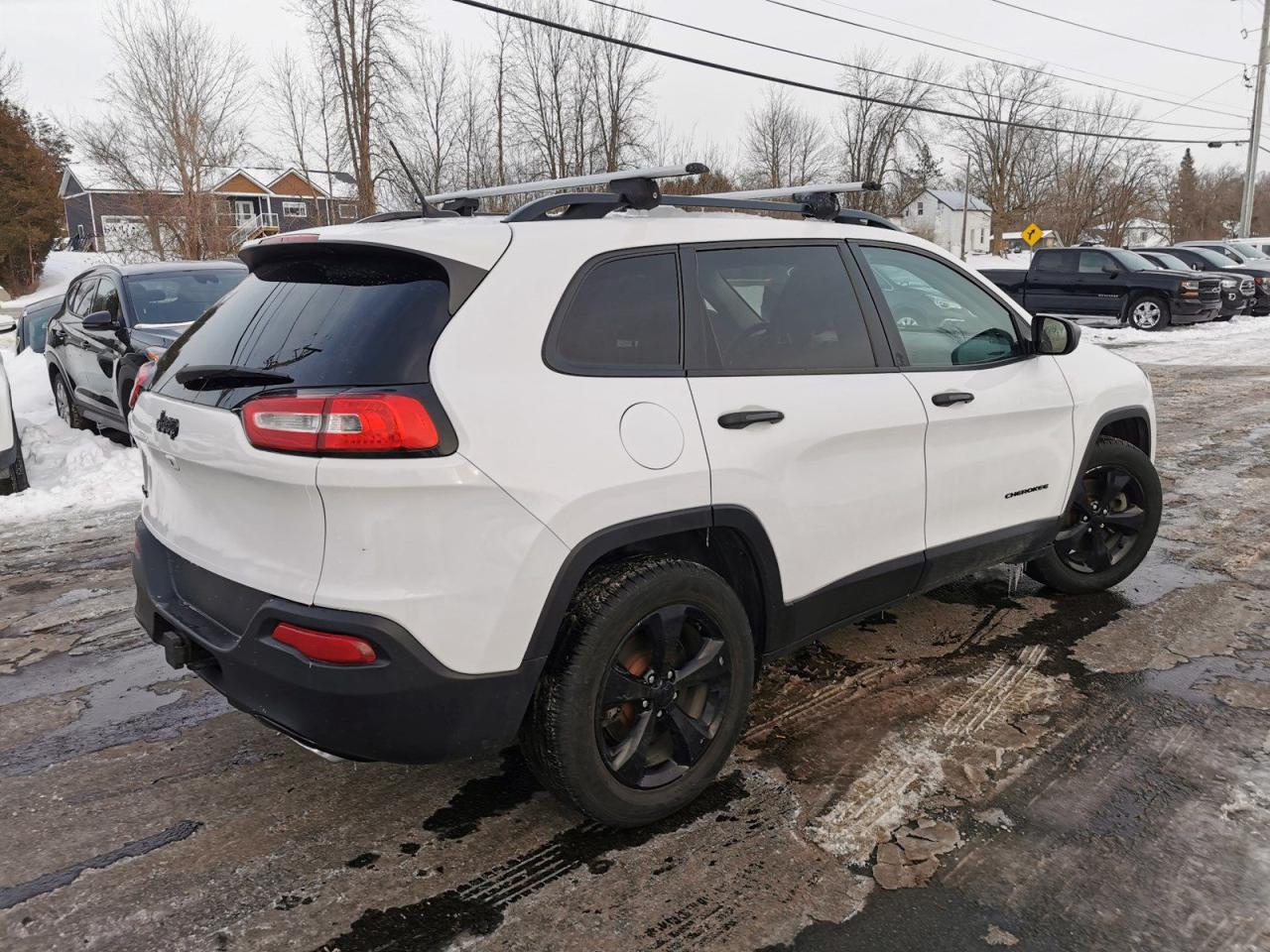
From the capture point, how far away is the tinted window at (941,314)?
3.56 m

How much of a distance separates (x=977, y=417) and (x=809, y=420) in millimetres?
1004

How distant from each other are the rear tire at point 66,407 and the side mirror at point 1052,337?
903 centimetres

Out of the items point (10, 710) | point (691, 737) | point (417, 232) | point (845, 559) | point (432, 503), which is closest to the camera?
point (432, 503)

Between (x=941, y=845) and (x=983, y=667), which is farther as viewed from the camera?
(x=983, y=667)

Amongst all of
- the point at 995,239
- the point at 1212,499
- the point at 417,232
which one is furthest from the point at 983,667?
the point at 995,239

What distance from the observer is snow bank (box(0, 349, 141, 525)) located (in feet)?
22.4

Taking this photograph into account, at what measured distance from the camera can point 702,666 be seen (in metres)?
2.81

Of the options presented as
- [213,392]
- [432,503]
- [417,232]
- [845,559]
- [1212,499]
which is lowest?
[1212,499]

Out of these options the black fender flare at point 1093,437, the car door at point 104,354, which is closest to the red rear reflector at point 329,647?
the black fender flare at point 1093,437

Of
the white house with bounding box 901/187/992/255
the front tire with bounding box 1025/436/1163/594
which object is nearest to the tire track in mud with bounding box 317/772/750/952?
the front tire with bounding box 1025/436/1163/594

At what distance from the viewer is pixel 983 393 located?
3.68 m

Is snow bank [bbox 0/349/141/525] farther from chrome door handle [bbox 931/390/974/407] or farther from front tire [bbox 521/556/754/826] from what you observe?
chrome door handle [bbox 931/390/974/407]

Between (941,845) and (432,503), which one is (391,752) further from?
(941,845)

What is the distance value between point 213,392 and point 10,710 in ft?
6.65
